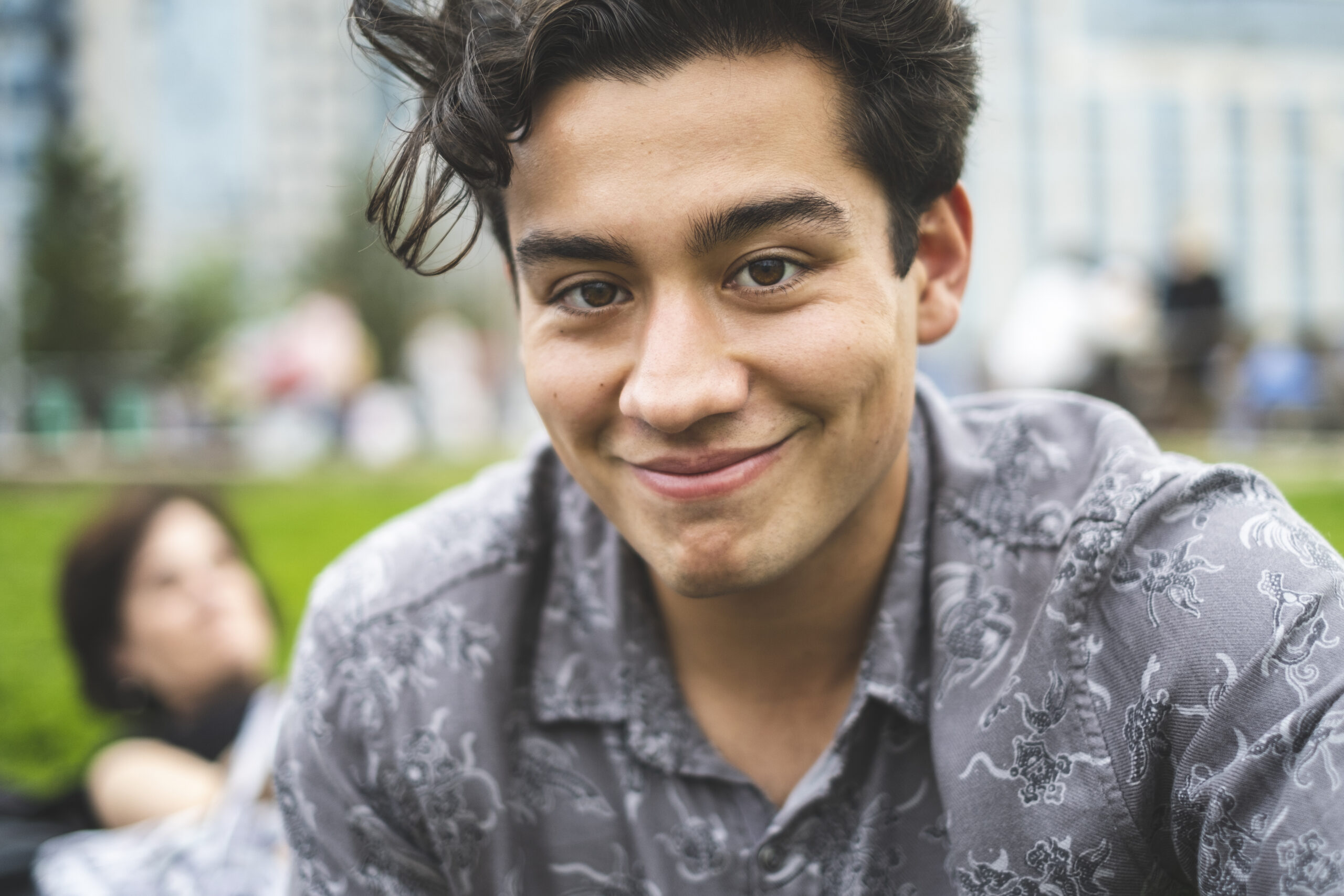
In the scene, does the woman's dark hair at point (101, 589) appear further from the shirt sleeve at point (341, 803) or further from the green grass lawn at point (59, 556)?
the shirt sleeve at point (341, 803)

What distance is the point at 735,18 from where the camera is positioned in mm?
1667

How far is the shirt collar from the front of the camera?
72.6 inches

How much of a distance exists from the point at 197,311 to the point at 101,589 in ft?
137

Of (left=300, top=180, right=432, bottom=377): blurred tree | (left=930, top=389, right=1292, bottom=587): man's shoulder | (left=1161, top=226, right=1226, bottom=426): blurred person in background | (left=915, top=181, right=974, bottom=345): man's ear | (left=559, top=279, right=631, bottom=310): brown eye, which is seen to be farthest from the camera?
(left=300, top=180, right=432, bottom=377): blurred tree

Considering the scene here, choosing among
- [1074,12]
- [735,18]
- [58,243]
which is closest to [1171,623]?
[735,18]

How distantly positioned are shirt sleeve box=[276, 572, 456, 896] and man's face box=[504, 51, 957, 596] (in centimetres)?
57

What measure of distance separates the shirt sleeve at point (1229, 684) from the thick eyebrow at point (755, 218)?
637mm

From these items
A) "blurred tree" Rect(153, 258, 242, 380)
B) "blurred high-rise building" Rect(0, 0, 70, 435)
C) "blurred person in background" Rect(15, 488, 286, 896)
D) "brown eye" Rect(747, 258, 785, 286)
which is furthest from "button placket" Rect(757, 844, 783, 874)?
"blurred high-rise building" Rect(0, 0, 70, 435)

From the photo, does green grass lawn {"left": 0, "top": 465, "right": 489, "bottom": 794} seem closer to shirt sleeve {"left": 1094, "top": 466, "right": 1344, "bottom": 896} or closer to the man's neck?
the man's neck

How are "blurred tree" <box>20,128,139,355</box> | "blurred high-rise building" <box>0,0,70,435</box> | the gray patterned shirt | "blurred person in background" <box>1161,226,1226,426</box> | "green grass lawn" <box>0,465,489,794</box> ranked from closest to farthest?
the gray patterned shirt, "green grass lawn" <box>0,465,489,794</box>, "blurred person in background" <box>1161,226,1226,426</box>, "blurred tree" <box>20,128,139,355</box>, "blurred high-rise building" <box>0,0,70,435</box>

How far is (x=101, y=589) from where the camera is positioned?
12.3 ft

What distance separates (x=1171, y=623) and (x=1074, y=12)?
148 feet

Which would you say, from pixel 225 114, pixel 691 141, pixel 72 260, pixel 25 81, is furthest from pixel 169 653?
pixel 225 114

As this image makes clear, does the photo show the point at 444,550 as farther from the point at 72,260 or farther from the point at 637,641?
the point at 72,260
